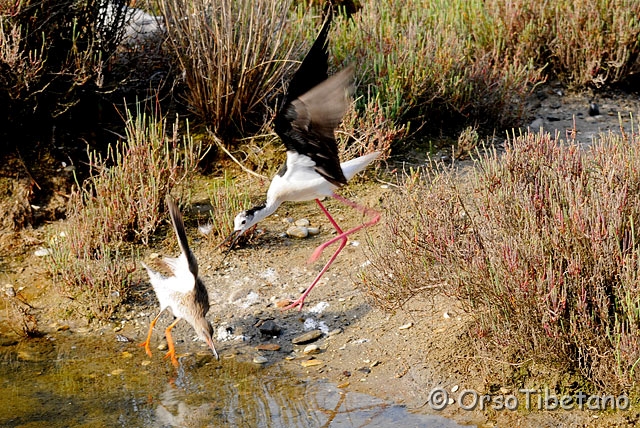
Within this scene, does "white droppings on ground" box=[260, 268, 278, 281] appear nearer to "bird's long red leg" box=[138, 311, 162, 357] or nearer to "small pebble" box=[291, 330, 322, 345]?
"small pebble" box=[291, 330, 322, 345]

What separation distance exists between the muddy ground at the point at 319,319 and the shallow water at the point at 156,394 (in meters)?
0.12

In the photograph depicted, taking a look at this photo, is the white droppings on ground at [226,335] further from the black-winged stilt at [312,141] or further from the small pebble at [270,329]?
the black-winged stilt at [312,141]

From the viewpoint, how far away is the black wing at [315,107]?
4598 mm

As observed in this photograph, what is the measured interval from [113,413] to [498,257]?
206 centimetres

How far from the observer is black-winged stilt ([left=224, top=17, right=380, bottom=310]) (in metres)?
4.63

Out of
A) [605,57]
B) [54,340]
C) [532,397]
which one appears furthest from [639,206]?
[605,57]

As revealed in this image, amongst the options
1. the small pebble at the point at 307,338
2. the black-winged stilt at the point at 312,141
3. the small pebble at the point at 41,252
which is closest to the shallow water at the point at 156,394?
the small pebble at the point at 307,338

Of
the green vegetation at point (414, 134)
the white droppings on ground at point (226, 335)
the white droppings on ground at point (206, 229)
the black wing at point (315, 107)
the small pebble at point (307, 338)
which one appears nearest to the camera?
the green vegetation at point (414, 134)

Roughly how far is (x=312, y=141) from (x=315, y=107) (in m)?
0.41

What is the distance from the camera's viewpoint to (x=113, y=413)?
4.40 metres

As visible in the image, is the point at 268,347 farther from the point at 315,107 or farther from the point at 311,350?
the point at 315,107

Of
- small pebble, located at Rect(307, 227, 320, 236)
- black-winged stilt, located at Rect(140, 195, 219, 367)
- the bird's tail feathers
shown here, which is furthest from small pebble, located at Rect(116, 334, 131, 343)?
the bird's tail feathers

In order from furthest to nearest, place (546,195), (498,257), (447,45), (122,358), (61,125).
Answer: (447,45) → (61,125) → (122,358) → (546,195) → (498,257)

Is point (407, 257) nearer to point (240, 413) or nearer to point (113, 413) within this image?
point (240, 413)
